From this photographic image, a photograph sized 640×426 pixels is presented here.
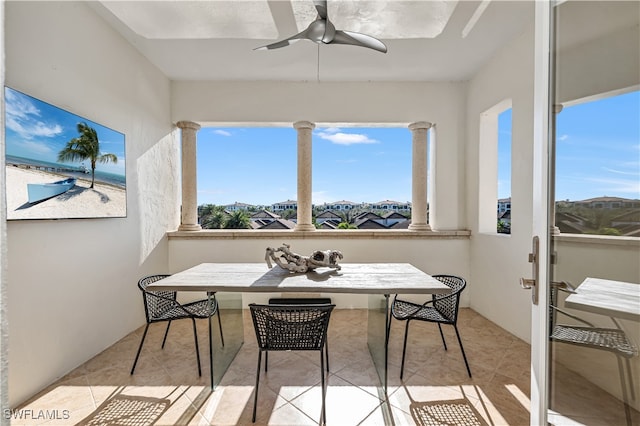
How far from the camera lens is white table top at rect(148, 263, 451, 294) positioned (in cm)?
190

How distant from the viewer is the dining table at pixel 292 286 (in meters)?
1.92

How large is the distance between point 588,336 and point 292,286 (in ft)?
4.98

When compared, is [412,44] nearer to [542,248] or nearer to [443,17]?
[443,17]

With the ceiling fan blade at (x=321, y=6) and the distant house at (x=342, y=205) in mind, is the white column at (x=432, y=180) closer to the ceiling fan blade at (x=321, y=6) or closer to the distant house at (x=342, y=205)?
the distant house at (x=342, y=205)

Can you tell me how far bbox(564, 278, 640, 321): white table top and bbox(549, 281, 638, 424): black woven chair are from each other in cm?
3

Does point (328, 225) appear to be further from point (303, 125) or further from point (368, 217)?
point (303, 125)

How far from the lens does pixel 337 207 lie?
4133 mm

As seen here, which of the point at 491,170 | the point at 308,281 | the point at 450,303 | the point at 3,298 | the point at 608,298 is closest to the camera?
the point at 3,298

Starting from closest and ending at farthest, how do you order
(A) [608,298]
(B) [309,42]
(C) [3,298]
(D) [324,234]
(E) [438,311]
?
(C) [3,298], (A) [608,298], (E) [438,311], (B) [309,42], (D) [324,234]

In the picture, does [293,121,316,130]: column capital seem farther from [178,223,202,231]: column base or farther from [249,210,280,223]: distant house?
[178,223,202,231]: column base

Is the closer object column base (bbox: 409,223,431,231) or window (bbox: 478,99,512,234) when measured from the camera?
window (bbox: 478,99,512,234)

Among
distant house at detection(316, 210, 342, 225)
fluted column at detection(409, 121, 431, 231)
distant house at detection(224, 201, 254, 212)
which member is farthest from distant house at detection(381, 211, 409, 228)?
distant house at detection(224, 201, 254, 212)

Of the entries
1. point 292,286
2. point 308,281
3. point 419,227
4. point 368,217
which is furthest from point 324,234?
point 292,286

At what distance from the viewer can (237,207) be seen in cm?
410
